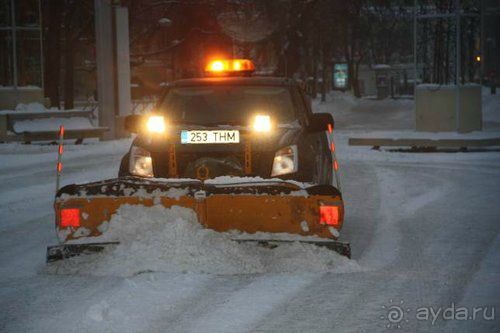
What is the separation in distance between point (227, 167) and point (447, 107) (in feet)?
49.8

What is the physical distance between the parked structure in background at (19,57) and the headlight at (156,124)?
20127 mm

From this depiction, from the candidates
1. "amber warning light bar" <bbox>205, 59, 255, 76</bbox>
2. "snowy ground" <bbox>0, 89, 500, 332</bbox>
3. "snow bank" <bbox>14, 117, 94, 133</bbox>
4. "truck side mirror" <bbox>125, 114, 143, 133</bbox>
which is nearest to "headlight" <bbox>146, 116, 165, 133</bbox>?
"truck side mirror" <bbox>125, 114, 143, 133</bbox>

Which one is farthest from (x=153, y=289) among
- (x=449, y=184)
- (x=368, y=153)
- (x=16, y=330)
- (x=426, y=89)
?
(x=426, y=89)

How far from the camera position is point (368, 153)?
1992cm

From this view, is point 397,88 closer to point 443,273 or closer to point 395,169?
point 395,169

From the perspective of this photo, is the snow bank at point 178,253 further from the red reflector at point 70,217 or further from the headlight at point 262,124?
the headlight at point 262,124

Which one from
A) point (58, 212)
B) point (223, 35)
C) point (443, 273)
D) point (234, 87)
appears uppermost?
point (223, 35)

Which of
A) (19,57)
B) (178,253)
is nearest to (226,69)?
(178,253)

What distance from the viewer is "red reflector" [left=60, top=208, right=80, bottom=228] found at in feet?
24.3

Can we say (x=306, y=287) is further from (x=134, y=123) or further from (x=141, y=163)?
(x=134, y=123)

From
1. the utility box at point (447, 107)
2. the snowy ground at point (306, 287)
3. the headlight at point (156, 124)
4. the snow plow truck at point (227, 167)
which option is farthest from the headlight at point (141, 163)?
the utility box at point (447, 107)

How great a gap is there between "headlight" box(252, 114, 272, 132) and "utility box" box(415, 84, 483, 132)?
582 inches

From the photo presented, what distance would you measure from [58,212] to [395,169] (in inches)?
388

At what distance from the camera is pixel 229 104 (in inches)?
358
